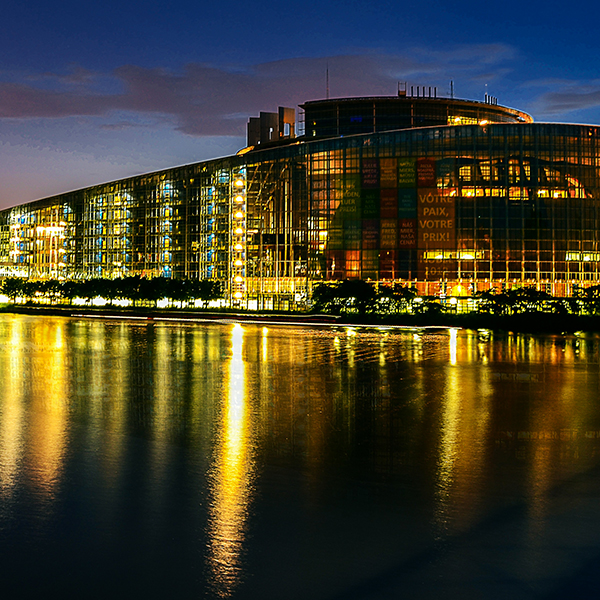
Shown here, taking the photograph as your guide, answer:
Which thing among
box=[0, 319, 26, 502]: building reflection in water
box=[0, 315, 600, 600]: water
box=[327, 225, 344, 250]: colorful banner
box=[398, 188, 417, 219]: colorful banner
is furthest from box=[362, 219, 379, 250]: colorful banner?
box=[0, 315, 600, 600]: water

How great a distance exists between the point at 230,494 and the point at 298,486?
103 centimetres

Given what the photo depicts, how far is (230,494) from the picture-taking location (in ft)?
33.0

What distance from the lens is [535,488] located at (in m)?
10.4

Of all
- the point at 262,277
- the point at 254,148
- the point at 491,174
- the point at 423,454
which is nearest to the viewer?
the point at 423,454

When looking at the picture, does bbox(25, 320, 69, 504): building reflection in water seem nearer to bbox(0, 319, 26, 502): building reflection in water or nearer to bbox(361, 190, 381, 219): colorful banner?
bbox(0, 319, 26, 502): building reflection in water

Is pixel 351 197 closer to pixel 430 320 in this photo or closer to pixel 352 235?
pixel 352 235

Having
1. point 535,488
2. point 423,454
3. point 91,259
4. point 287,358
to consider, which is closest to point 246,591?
point 535,488

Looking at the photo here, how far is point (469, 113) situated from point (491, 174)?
146 ft

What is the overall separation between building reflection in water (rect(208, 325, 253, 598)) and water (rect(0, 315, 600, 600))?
32 mm

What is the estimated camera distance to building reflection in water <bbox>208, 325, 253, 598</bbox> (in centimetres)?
752

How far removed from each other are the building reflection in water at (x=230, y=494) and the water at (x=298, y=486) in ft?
0.11

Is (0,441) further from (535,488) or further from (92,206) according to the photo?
(92,206)

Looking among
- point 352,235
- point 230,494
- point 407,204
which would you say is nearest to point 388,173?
point 407,204

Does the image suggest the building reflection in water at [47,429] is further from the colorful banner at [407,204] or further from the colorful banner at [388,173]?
the colorful banner at [388,173]
